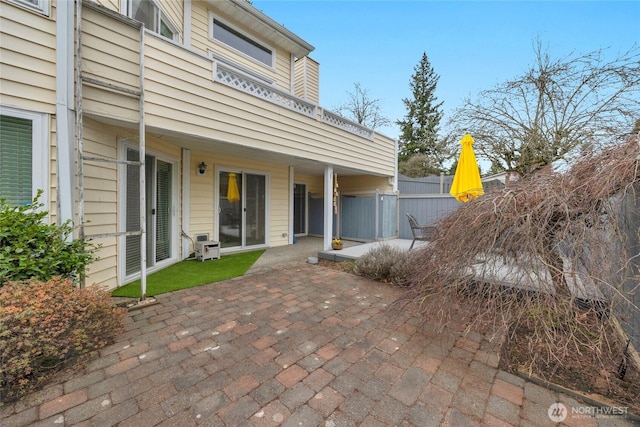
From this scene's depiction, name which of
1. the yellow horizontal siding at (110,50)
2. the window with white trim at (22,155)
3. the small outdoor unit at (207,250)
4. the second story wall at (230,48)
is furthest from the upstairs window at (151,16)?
the small outdoor unit at (207,250)

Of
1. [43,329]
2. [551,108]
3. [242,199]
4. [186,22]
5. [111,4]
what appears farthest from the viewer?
[551,108]

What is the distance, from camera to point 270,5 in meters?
9.45

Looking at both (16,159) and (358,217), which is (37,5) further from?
(358,217)

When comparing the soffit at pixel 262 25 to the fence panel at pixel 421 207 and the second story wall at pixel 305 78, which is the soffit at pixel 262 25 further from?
the fence panel at pixel 421 207

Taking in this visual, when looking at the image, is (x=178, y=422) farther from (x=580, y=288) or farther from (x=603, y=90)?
(x=603, y=90)

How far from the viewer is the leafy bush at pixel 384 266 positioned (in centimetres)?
447

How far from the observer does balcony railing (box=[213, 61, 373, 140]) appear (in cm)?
452

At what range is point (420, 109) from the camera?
24156mm

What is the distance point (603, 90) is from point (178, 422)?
39.5ft

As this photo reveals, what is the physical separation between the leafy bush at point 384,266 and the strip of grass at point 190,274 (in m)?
2.34

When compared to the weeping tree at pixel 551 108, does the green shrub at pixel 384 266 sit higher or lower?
lower

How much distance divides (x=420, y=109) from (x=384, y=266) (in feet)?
77.6

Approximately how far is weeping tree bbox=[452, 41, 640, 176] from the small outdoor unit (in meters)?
8.63

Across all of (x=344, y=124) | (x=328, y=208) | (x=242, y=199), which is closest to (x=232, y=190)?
(x=242, y=199)
